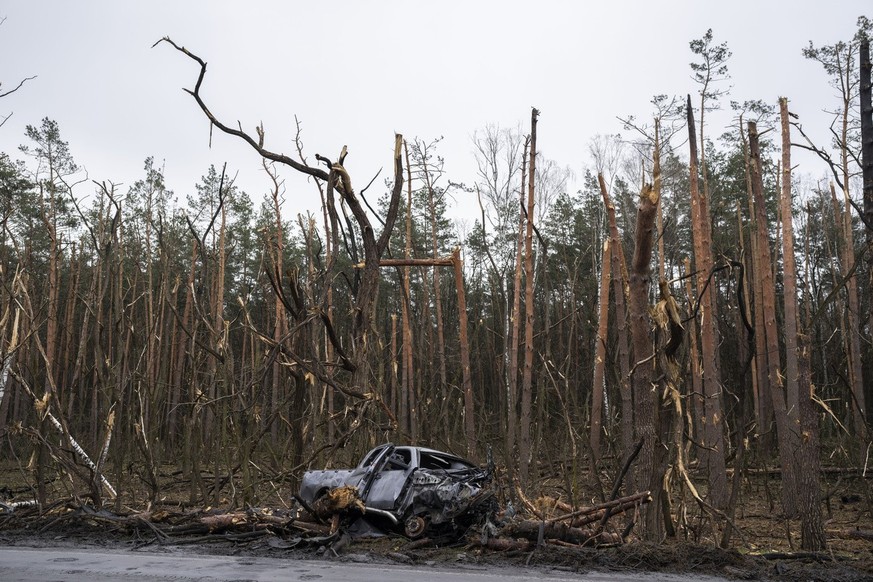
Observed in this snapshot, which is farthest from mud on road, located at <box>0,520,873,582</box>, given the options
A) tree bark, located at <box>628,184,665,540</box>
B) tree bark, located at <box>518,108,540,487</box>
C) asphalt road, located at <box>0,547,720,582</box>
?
tree bark, located at <box>518,108,540,487</box>

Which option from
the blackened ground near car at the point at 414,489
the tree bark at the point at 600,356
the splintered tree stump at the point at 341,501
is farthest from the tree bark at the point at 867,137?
the splintered tree stump at the point at 341,501

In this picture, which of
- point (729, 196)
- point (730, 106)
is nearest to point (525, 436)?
point (730, 106)

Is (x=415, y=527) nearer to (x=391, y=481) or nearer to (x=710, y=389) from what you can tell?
(x=391, y=481)

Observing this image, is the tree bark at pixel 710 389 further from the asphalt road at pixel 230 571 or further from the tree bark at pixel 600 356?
the asphalt road at pixel 230 571

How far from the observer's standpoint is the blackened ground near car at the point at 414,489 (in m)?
9.22

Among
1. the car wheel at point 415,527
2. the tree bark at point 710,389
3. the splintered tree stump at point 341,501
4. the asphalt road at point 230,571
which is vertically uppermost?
the tree bark at point 710,389

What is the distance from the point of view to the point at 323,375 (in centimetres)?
1005

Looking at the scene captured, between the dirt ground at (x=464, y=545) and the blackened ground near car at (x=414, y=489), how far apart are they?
27cm

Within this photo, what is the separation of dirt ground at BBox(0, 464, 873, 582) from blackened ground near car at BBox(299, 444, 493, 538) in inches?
10.7

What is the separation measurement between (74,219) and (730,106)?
26.3 meters

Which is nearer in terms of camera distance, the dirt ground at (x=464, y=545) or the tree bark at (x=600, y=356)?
the dirt ground at (x=464, y=545)

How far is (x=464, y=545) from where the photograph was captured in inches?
358

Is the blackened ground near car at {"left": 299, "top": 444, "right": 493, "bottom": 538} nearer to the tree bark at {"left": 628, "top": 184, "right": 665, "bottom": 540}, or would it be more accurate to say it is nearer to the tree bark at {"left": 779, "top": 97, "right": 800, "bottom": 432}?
the tree bark at {"left": 628, "top": 184, "right": 665, "bottom": 540}

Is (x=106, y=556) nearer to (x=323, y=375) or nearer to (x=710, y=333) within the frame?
(x=323, y=375)
